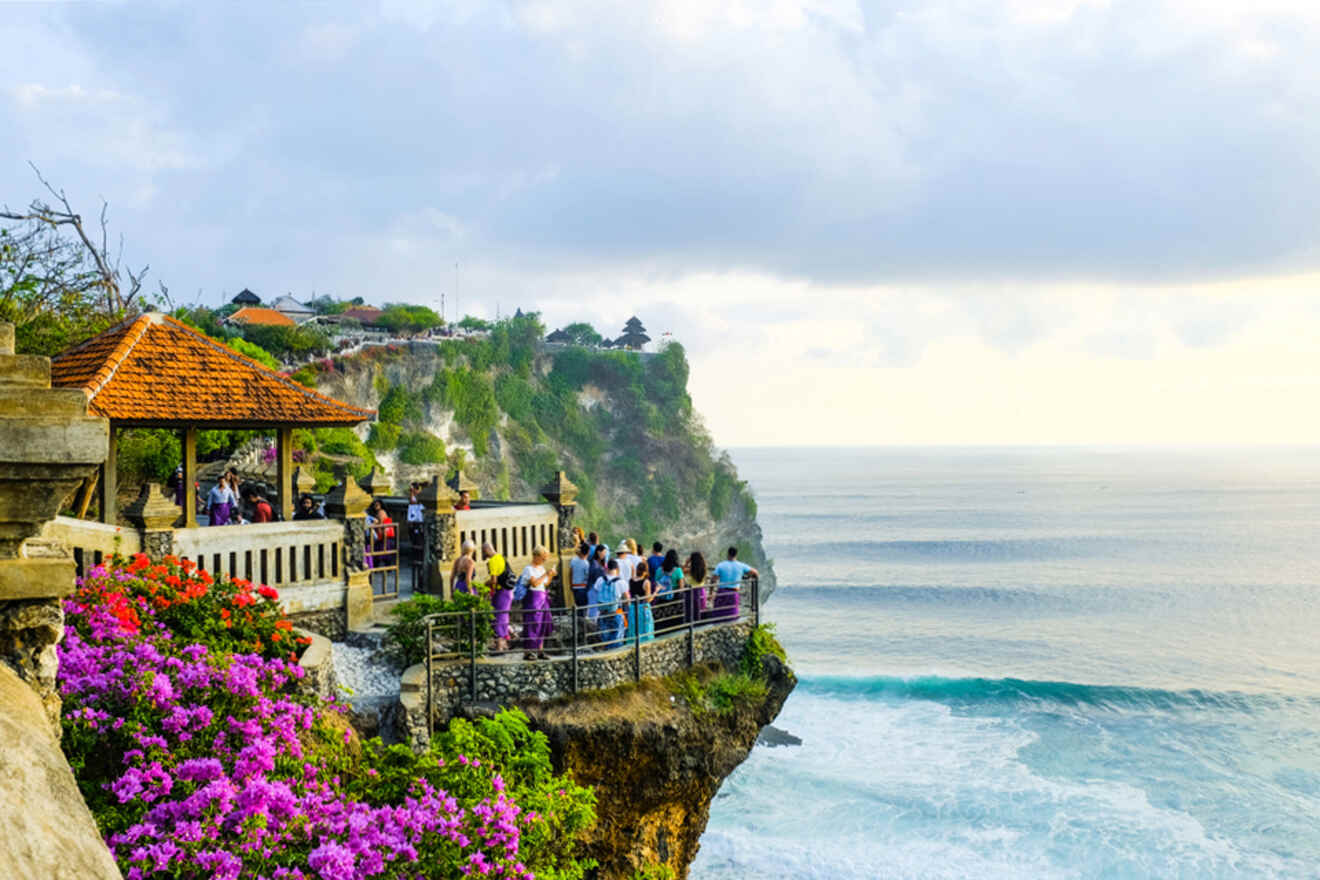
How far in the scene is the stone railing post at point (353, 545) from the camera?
47.4 ft

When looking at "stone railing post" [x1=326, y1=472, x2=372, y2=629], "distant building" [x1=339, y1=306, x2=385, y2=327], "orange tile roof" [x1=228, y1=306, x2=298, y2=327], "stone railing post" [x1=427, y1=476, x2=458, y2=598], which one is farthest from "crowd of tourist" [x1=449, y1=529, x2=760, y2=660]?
"distant building" [x1=339, y1=306, x2=385, y2=327]

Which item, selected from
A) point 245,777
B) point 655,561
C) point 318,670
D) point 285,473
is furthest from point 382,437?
point 245,777

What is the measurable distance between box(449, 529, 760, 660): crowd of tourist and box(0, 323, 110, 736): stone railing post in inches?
299

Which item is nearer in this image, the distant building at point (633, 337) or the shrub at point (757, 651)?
the shrub at point (757, 651)

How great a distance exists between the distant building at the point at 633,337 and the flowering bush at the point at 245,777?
8766cm

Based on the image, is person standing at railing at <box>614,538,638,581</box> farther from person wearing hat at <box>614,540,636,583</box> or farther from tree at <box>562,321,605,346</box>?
tree at <box>562,321,605,346</box>

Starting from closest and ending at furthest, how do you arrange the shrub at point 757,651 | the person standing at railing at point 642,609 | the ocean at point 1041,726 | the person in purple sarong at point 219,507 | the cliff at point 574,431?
1. the person standing at railing at point 642,609
2. the shrub at point 757,651
3. the person in purple sarong at point 219,507
4. the ocean at point 1041,726
5. the cliff at point 574,431

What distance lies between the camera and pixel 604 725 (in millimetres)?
12719

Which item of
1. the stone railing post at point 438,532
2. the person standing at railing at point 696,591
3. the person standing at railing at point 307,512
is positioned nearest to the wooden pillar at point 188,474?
the person standing at railing at point 307,512

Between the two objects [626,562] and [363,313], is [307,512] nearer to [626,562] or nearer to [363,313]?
[626,562]

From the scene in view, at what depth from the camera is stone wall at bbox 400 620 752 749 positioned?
11.9m

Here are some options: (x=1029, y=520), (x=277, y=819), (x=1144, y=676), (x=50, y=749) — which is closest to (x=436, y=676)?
(x=277, y=819)

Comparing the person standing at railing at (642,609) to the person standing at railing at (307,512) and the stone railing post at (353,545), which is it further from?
the person standing at railing at (307,512)

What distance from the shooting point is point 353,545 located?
14.5 meters
